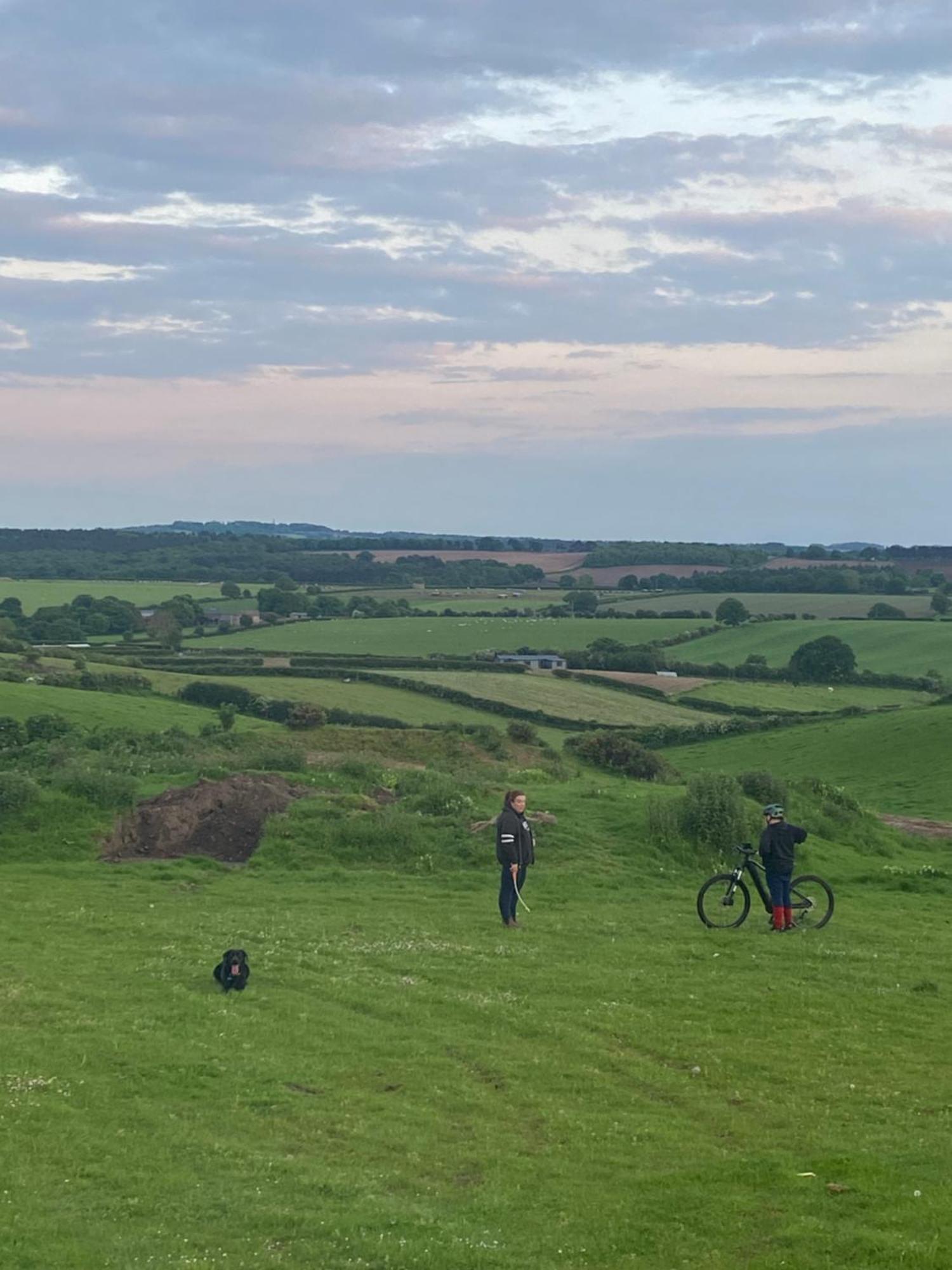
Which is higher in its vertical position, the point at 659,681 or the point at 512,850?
the point at 512,850

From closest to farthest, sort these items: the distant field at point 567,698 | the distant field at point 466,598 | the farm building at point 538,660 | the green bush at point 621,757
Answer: the green bush at point 621,757 → the distant field at point 567,698 → the farm building at point 538,660 → the distant field at point 466,598

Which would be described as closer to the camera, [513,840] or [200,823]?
[513,840]

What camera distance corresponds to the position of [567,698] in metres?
91.1

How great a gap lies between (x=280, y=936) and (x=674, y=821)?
450 inches

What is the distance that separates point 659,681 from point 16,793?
2924 inches

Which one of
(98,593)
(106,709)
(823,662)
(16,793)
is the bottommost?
(106,709)

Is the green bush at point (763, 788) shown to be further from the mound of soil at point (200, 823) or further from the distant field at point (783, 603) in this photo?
the distant field at point (783, 603)

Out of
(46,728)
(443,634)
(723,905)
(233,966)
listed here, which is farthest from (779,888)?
(443,634)

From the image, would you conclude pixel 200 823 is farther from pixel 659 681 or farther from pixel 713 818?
pixel 659 681

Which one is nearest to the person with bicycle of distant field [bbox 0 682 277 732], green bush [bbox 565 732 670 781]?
green bush [bbox 565 732 670 781]

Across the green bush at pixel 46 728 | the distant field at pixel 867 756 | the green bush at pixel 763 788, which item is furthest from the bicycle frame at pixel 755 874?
the green bush at pixel 46 728

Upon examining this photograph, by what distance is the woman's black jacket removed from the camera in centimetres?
2322

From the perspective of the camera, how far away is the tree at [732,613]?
487ft

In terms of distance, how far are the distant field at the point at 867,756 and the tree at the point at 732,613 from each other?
7120 cm
